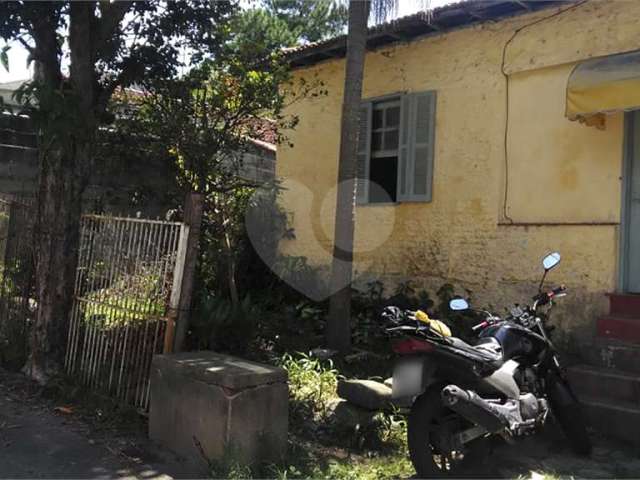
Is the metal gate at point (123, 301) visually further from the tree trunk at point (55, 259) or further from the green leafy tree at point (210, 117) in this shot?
the green leafy tree at point (210, 117)

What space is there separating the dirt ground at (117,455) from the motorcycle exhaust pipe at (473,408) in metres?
0.56

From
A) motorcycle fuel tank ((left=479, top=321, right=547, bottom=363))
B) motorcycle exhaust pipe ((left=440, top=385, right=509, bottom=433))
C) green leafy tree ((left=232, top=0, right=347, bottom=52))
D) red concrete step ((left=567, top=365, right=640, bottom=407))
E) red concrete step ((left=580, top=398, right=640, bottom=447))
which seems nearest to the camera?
motorcycle exhaust pipe ((left=440, top=385, right=509, bottom=433))

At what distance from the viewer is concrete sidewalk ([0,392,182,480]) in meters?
4.18

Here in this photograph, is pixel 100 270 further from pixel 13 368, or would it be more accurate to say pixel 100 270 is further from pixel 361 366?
pixel 361 366

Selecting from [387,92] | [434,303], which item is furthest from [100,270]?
[387,92]

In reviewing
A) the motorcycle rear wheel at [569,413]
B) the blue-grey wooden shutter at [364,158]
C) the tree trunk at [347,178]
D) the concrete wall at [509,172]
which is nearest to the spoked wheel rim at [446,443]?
the motorcycle rear wheel at [569,413]

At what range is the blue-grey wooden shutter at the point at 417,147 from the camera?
8.14 m

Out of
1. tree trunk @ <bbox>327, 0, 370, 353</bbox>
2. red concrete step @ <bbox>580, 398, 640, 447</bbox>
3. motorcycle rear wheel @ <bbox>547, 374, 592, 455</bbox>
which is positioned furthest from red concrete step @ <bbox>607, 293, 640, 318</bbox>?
tree trunk @ <bbox>327, 0, 370, 353</bbox>

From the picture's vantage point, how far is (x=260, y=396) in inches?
171

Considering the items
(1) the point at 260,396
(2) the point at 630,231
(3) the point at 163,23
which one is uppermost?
(3) the point at 163,23

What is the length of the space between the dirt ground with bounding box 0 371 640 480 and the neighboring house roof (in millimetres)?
4661

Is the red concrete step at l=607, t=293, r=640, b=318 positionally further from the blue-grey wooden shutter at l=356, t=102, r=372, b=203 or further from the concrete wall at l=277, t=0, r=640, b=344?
the blue-grey wooden shutter at l=356, t=102, r=372, b=203

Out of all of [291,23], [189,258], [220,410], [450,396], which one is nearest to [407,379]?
[450,396]

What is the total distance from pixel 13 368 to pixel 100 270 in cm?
166
